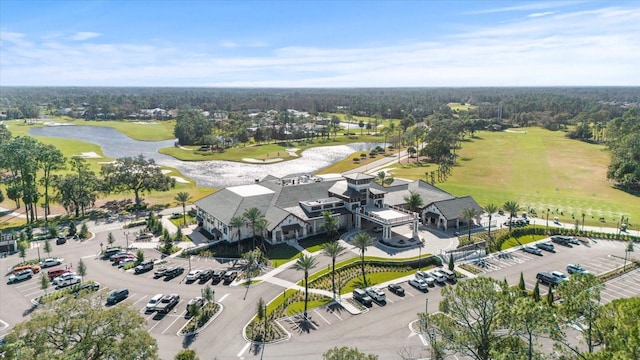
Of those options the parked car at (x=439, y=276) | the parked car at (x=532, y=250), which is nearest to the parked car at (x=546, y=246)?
the parked car at (x=532, y=250)

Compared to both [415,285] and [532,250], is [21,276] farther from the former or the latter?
[532,250]

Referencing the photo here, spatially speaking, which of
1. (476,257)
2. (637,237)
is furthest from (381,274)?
(637,237)

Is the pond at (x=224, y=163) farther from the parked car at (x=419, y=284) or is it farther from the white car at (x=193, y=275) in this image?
the parked car at (x=419, y=284)

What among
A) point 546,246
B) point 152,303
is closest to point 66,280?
point 152,303

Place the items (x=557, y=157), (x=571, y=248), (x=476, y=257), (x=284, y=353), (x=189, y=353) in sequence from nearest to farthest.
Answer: (x=189, y=353), (x=284, y=353), (x=476, y=257), (x=571, y=248), (x=557, y=157)

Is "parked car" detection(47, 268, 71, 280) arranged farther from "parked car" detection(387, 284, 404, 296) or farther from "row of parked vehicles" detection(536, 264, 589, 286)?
"row of parked vehicles" detection(536, 264, 589, 286)

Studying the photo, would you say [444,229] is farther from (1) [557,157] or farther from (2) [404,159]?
(1) [557,157]
